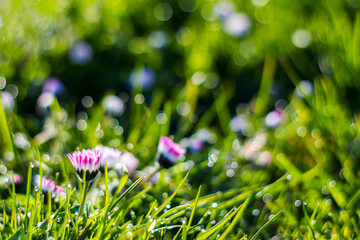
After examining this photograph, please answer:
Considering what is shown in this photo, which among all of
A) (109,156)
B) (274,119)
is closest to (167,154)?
(109,156)

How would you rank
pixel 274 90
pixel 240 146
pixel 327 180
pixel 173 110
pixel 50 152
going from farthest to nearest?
pixel 274 90
pixel 173 110
pixel 240 146
pixel 50 152
pixel 327 180

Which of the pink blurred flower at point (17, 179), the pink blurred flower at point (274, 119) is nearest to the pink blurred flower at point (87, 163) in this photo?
the pink blurred flower at point (17, 179)

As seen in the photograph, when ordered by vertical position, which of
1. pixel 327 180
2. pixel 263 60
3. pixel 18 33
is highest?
pixel 18 33

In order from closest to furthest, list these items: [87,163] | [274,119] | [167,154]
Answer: [87,163]
[167,154]
[274,119]

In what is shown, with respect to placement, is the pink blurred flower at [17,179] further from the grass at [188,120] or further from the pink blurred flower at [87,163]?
the pink blurred flower at [87,163]

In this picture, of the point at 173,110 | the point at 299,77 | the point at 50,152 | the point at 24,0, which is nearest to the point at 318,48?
the point at 299,77

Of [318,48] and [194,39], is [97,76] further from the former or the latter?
[318,48]

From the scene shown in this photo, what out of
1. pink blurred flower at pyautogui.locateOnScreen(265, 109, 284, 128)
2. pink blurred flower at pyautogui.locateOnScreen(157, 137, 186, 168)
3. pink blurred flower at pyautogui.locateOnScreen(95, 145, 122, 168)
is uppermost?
pink blurred flower at pyautogui.locateOnScreen(95, 145, 122, 168)

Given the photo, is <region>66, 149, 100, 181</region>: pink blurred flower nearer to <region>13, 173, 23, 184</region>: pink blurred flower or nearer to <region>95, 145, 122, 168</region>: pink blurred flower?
<region>95, 145, 122, 168</region>: pink blurred flower

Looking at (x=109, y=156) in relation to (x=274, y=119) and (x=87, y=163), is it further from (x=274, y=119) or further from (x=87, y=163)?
(x=274, y=119)

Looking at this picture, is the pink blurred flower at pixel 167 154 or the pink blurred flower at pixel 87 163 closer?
the pink blurred flower at pixel 87 163

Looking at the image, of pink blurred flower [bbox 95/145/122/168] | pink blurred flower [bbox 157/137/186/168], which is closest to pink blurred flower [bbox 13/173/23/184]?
pink blurred flower [bbox 95/145/122/168]
